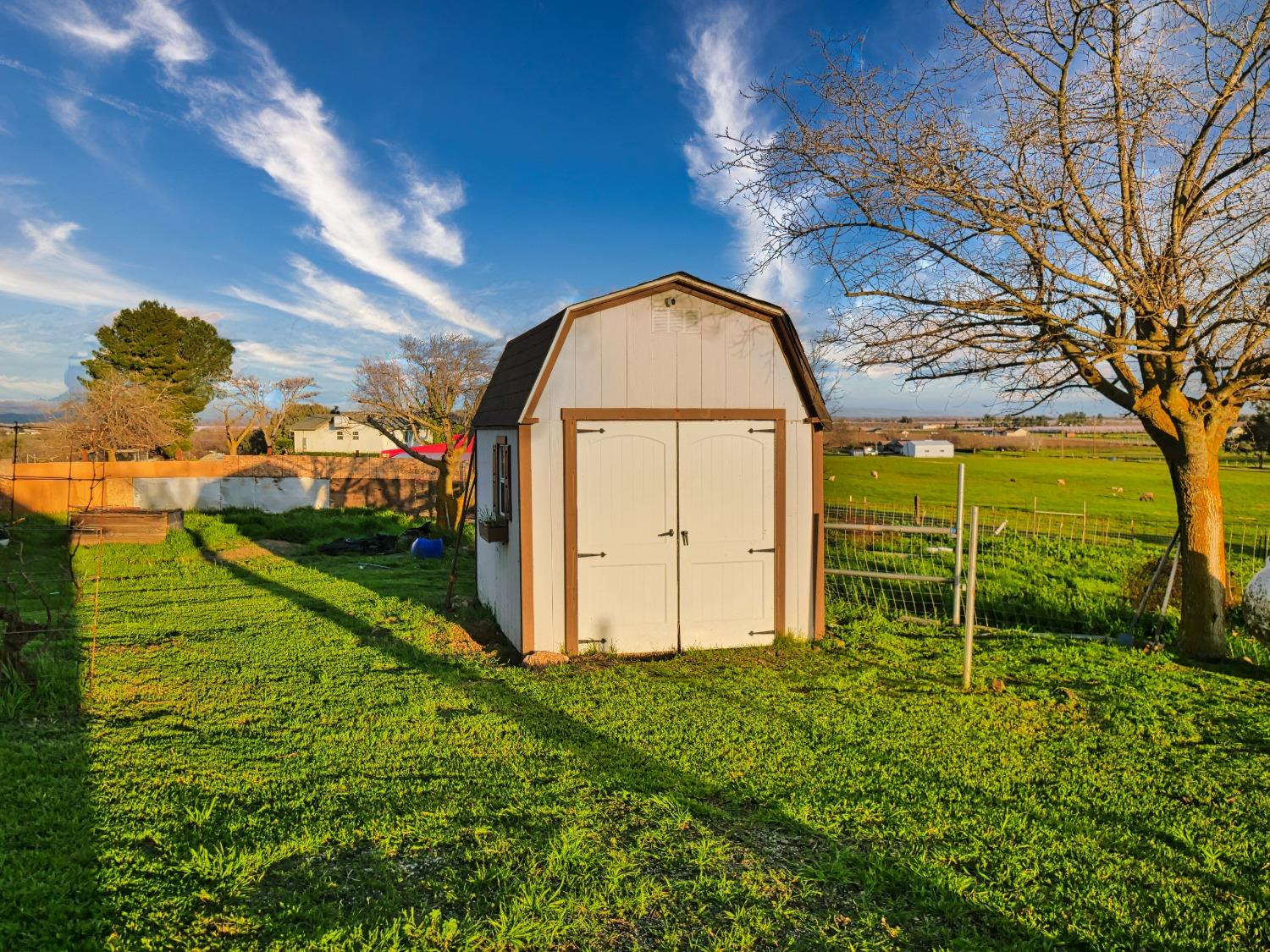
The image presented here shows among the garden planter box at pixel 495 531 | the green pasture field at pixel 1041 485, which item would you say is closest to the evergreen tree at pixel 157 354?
the green pasture field at pixel 1041 485

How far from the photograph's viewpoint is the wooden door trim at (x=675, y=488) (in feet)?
24.2

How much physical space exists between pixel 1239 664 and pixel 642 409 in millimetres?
6425

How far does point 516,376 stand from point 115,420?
28491mm

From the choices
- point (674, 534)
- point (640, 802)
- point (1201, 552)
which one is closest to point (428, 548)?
point (674, 534)

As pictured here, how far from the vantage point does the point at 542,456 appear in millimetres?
7383

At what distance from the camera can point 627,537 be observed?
7535 mm

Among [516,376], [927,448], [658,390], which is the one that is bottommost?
[927,448]

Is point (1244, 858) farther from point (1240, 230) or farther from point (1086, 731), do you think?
point (1240, 230)

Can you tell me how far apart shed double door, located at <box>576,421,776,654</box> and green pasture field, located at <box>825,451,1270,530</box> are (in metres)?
13.1

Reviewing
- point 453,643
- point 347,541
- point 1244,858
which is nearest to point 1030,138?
point 1244,858

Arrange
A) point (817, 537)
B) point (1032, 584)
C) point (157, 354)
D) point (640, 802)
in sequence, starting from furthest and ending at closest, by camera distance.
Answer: point (157, 354), point (1032, 584), point (817, 537), point (640, 802)

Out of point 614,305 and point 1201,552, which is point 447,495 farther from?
point 1201,552

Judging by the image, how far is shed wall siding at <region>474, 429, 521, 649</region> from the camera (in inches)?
300

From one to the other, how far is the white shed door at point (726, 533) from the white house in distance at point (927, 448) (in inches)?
1655
